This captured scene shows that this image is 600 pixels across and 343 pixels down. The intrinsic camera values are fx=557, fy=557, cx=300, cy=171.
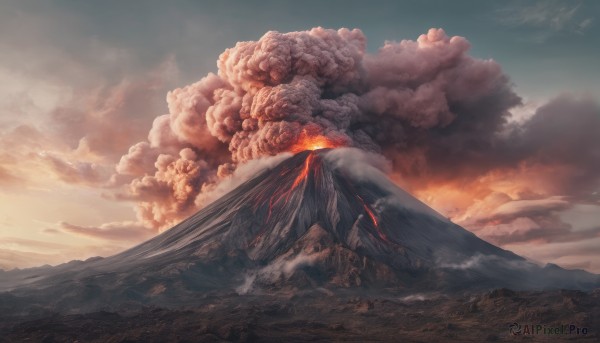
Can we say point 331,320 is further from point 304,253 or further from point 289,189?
point 289,189

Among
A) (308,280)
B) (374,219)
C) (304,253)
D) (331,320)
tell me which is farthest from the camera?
(374,219)

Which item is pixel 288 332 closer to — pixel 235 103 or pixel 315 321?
pixel 315 321

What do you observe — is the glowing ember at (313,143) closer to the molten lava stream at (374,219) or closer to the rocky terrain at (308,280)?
the rocky terrain at (308,280)

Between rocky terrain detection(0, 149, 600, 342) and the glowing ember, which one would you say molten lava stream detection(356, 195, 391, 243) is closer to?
rocky terrain detection(0, 149, 600, 342)

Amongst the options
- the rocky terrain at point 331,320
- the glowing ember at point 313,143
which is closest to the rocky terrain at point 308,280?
the rocky terrain at point 331,320

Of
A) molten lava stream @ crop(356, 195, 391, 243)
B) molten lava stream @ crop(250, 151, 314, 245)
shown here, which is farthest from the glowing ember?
molten lava stream @ crop(356, 195, 391, 243)

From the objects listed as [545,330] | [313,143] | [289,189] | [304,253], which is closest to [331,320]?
[545,330]

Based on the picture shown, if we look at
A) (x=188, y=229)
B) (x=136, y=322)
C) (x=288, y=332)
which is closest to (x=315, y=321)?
(x=288, y=332)
